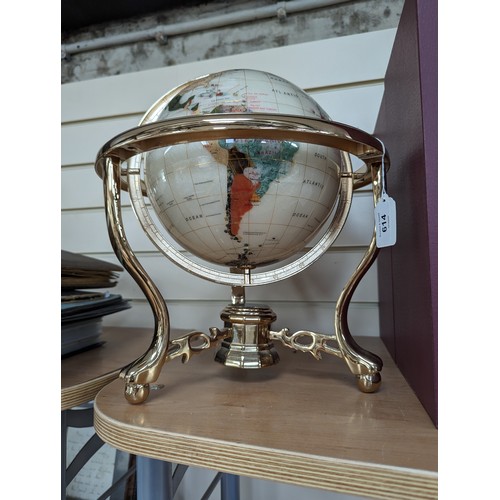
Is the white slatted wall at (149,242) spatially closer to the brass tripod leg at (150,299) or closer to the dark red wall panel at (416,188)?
the dark red wall panel at (416,188)

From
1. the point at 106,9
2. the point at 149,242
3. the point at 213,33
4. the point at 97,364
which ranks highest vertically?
the point at 106,9

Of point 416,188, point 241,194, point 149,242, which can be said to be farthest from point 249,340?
point 149,242

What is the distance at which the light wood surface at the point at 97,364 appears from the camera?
66cm

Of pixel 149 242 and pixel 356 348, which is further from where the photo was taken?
pixel 149 242

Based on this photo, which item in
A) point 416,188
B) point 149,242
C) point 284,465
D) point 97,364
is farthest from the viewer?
point 149,242

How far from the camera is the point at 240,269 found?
68cm

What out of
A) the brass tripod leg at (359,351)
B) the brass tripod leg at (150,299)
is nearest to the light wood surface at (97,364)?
the brass tripod leg at (150,299)

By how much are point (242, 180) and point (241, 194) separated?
0.07 ft

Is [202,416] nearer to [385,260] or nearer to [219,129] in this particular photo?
[219,129]

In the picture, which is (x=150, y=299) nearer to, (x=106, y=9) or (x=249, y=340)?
(x=249, y=340)
